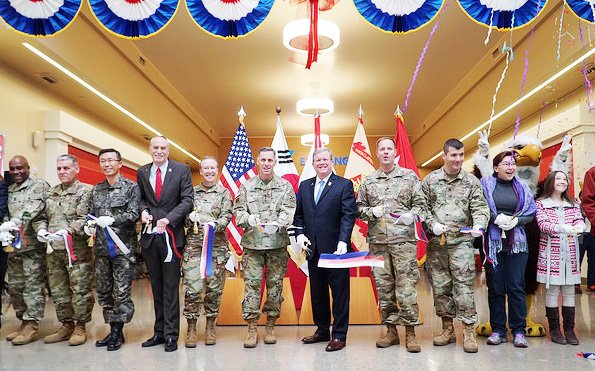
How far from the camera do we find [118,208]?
406cm

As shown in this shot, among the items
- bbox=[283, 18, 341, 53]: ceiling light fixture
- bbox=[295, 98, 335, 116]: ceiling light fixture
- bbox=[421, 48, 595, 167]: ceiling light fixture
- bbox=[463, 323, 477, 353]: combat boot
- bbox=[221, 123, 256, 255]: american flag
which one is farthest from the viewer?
bbox=[295, 98, 335, 116]: ceiling light fixture

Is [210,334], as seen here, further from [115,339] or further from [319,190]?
[319,190]

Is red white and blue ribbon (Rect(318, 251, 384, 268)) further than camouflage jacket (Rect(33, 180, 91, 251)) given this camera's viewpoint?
No

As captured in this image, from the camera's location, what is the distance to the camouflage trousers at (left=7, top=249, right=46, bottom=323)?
4.33 metres

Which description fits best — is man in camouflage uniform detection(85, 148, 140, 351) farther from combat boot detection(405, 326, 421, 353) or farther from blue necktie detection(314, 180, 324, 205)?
combat boot detection(405, 326, 421, 353)

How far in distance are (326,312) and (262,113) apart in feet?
31.8

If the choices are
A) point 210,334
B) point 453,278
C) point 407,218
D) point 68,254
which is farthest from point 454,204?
point 68,254

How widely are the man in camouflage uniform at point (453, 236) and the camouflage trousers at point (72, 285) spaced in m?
2.88

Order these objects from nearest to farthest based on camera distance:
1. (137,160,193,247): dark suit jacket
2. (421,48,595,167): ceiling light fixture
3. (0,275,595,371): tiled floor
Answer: (0,275,595,371): tiled floor
(137,160,193,247): dark suit jacket
(421,48,595,167): ceiling light fixture

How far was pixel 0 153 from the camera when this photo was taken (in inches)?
174

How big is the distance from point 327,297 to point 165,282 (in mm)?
1333

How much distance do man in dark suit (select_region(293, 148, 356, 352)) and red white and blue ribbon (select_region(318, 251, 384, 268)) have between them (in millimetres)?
65

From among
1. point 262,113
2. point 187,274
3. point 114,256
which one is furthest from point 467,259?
point 262,113

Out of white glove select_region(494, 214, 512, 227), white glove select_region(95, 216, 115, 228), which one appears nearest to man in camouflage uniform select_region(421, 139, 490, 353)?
white glove select_region(494, 214, 512, 227)
